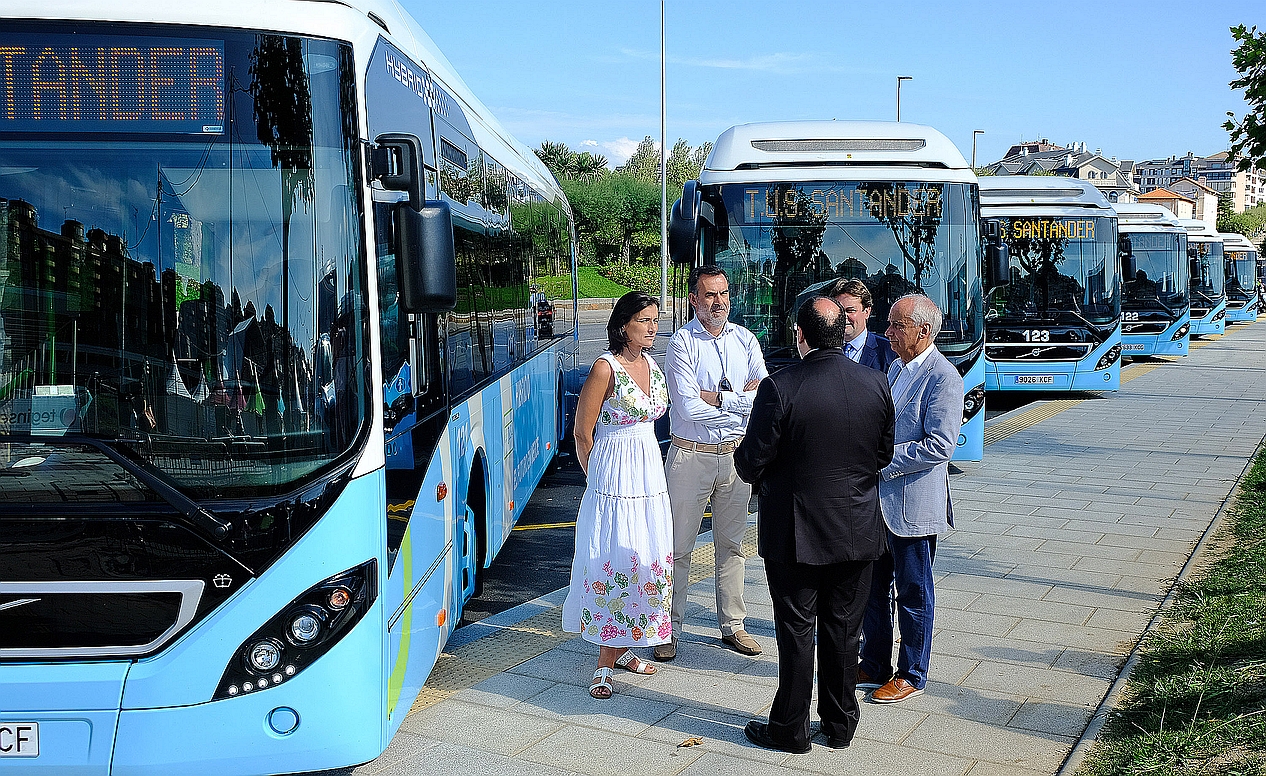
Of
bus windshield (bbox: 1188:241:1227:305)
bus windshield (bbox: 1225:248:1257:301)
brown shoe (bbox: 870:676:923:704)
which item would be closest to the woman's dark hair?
brown shoe (bbox: 870:676:923:704)

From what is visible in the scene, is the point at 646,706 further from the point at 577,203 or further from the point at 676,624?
the point at 577,203

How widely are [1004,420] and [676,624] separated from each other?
11.9m

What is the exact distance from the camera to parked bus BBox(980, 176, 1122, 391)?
18453 millimetres

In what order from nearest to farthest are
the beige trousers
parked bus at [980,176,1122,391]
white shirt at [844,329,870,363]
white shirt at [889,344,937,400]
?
A: white shirt at [889,344,937,400] < the beige trousers < white shirt at [844,329,870,363] < parked bus at [980,176,1122,391]

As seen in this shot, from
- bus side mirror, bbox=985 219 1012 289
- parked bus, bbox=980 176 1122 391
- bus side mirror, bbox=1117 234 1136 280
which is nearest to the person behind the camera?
bus side mirror, bbox=985 219 1012 289

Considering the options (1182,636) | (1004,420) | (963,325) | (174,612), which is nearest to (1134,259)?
(1004,420)

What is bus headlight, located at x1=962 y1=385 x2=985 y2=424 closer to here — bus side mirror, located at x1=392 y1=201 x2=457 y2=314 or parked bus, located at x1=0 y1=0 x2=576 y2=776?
bus side mirror, located at x1=392 y1=201 x2=457 y2=314

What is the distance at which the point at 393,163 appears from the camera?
13.2 feet

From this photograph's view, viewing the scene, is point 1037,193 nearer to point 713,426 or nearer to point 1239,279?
point 713,426

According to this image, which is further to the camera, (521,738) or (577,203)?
(577,203)

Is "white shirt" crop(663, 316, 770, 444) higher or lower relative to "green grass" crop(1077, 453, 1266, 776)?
higher

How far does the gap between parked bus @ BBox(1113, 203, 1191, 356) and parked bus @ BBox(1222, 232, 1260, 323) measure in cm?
2156

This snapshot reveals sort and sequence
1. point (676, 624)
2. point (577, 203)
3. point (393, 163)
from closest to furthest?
point (393, 163) < point (676, 624) < point (577, 203)

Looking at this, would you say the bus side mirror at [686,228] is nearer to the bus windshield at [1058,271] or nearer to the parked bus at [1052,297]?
the parked bus at [1052,297]
